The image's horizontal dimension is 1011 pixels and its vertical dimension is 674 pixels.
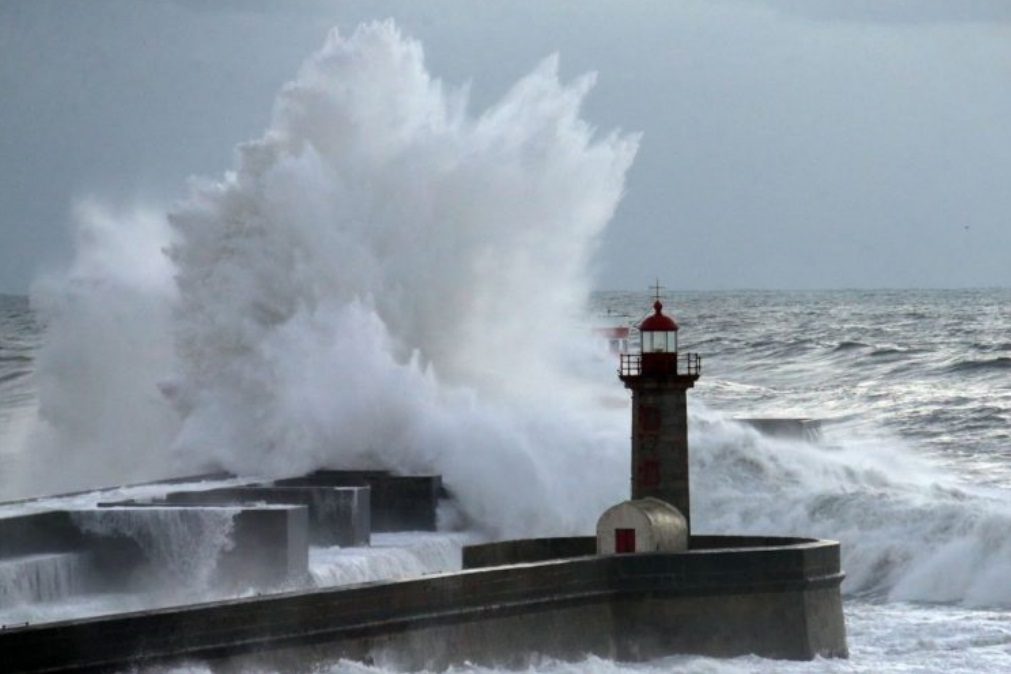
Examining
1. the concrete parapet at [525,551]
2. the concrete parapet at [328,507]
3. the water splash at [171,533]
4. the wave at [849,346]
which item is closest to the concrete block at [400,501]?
the concrete parapet at [328,507]

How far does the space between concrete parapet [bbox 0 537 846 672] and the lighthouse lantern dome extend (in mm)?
1472

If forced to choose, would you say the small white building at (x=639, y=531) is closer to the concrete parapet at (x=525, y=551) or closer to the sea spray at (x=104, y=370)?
the concrete parapet at (x=525, y=551)

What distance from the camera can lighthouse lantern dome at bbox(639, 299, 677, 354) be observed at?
15.1 metres

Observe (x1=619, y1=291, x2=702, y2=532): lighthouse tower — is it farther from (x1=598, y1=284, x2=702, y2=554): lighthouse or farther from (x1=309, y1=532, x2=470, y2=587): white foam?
(x1=309, y1=532, x2=470, y2=587): white foam

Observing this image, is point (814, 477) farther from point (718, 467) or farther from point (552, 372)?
point (552, 372)

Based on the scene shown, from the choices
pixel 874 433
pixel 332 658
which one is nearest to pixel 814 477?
pixel 874 433

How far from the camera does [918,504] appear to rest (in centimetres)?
2038

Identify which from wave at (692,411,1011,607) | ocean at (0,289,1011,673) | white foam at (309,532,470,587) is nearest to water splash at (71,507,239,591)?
white foam at (309,532,470,587)

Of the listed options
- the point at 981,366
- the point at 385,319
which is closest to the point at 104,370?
the point at 385,319

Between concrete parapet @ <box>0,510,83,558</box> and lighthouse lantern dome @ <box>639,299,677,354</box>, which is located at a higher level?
lighthouse lantern dome @ <box>639,299,677,354</box>

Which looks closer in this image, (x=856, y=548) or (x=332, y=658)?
(x=332, y=658)

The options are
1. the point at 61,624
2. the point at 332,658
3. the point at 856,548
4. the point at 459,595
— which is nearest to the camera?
the point at 61,624

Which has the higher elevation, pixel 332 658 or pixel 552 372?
pixel 552 372

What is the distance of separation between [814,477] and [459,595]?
969 cm
